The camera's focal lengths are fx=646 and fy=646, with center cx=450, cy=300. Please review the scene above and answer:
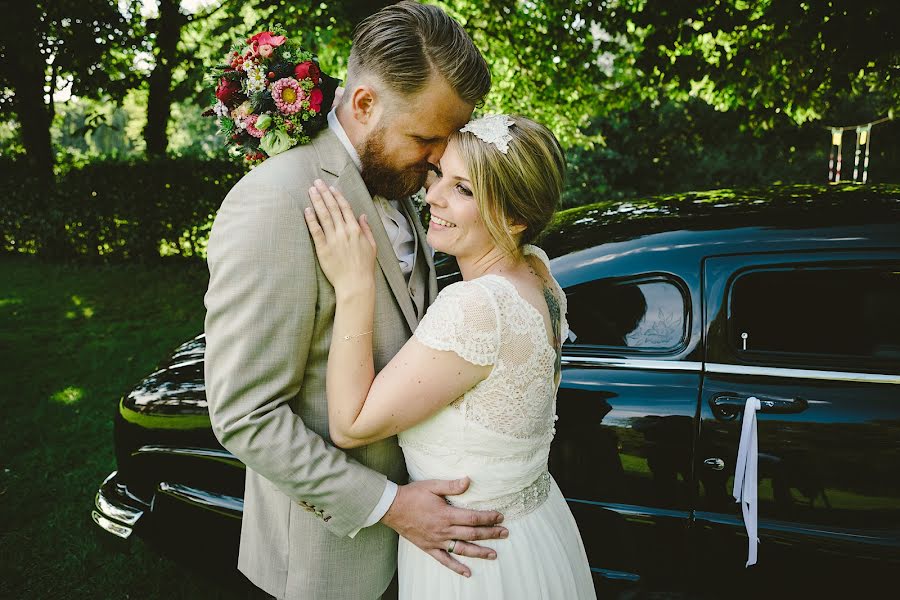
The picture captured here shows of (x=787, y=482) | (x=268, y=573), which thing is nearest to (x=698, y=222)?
(x=787, y=482)

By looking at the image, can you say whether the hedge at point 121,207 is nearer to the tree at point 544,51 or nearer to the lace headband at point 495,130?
the tree at point 544,51

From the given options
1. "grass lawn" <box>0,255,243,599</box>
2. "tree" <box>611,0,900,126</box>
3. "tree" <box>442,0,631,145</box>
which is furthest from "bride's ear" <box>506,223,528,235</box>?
"tree" <box>442,0,631,145</box>

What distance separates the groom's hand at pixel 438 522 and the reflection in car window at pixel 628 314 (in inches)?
38.3

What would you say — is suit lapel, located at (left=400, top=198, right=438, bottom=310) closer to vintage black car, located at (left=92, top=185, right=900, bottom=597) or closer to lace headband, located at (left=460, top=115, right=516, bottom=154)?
lace headband, located at (left=460, top=115, right=516, bottom=154)

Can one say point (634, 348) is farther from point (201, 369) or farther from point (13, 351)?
point (13, 351)

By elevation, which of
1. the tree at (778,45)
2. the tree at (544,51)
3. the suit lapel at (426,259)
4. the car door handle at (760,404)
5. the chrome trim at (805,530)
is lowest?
the chrome trim at (805,530)

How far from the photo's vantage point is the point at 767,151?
22156 mm

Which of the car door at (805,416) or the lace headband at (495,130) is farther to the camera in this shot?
the car door at (805,416)

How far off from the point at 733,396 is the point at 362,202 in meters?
1.43

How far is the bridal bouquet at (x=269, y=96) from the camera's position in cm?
170

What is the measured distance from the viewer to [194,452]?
2.72 metres

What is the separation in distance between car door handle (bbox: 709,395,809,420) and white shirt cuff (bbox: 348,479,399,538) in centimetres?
120

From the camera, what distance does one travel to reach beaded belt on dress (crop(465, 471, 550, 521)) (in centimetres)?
176

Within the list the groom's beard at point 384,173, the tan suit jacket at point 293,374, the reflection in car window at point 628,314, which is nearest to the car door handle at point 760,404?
the reflection in car window at point 628,314
